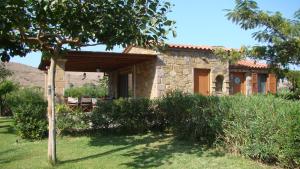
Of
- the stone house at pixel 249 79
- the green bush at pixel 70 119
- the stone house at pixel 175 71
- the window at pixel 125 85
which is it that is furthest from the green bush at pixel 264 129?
the window at pixel 125 85

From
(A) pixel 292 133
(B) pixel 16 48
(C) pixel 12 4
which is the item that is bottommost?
(A) pixel 292 133

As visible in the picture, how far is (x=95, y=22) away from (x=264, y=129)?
161 inches

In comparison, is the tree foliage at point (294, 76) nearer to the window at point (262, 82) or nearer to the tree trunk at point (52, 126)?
the tree trunk at point (52, 126)

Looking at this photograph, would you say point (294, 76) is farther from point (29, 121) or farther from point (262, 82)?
A: point (262, 82)

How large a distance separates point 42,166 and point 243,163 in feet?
13.9

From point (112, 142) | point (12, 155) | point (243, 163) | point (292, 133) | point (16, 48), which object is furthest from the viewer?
point (112, 142)

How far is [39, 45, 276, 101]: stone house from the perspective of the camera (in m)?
14.7

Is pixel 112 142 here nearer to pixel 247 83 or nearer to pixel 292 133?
pixel 292 133

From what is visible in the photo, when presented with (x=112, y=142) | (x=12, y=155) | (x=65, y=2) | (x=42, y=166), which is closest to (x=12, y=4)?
(x=65, y=2)

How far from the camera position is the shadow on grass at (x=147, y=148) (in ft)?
26.5

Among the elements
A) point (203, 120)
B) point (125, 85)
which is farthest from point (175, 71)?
point (203, 120)

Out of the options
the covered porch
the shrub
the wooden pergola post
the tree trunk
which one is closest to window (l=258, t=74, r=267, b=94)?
the covered porch

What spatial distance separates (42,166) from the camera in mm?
7785

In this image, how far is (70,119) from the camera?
1141cm
